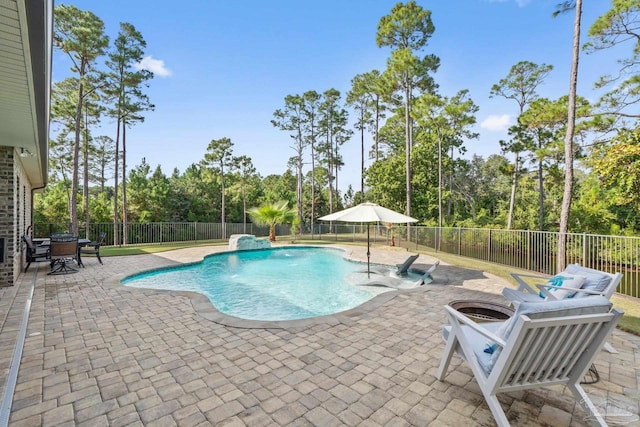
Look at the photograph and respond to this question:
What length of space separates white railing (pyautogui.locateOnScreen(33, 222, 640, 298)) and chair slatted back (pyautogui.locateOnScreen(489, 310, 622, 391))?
17.5 ft

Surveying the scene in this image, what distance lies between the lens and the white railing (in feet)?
22.9

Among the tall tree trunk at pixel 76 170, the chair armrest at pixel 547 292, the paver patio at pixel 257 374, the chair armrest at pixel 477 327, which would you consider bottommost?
the paver patio at pixel 257 374

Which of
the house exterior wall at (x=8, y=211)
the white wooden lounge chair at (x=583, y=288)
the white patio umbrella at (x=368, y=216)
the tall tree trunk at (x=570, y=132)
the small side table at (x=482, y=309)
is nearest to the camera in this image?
the small side table at (x=482, y=309)

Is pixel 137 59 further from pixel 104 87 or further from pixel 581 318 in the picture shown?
pixel 581 318

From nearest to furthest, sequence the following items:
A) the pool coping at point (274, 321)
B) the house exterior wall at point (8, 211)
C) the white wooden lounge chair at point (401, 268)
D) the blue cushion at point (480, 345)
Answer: the blue cushion at point (480, 345) < the pool coping at point (274, 321) < the house exterior wall at point (8, 211) < the white wooden lounge chair at point (401, 268)

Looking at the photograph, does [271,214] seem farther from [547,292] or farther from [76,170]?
[547,292]

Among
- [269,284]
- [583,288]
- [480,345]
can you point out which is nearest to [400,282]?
[269,284]

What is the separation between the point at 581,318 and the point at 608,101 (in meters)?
12.3

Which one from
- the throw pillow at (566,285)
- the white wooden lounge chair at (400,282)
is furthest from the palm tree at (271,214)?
the throw pillow at (566,285)

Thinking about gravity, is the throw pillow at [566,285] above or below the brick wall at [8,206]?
below

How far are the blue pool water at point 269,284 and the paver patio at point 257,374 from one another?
1492mm

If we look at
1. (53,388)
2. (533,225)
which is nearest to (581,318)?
(53,388)

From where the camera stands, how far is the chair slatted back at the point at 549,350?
5.98 feet

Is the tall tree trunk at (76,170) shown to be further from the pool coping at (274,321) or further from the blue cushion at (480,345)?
the blue cushion at (480,345)
